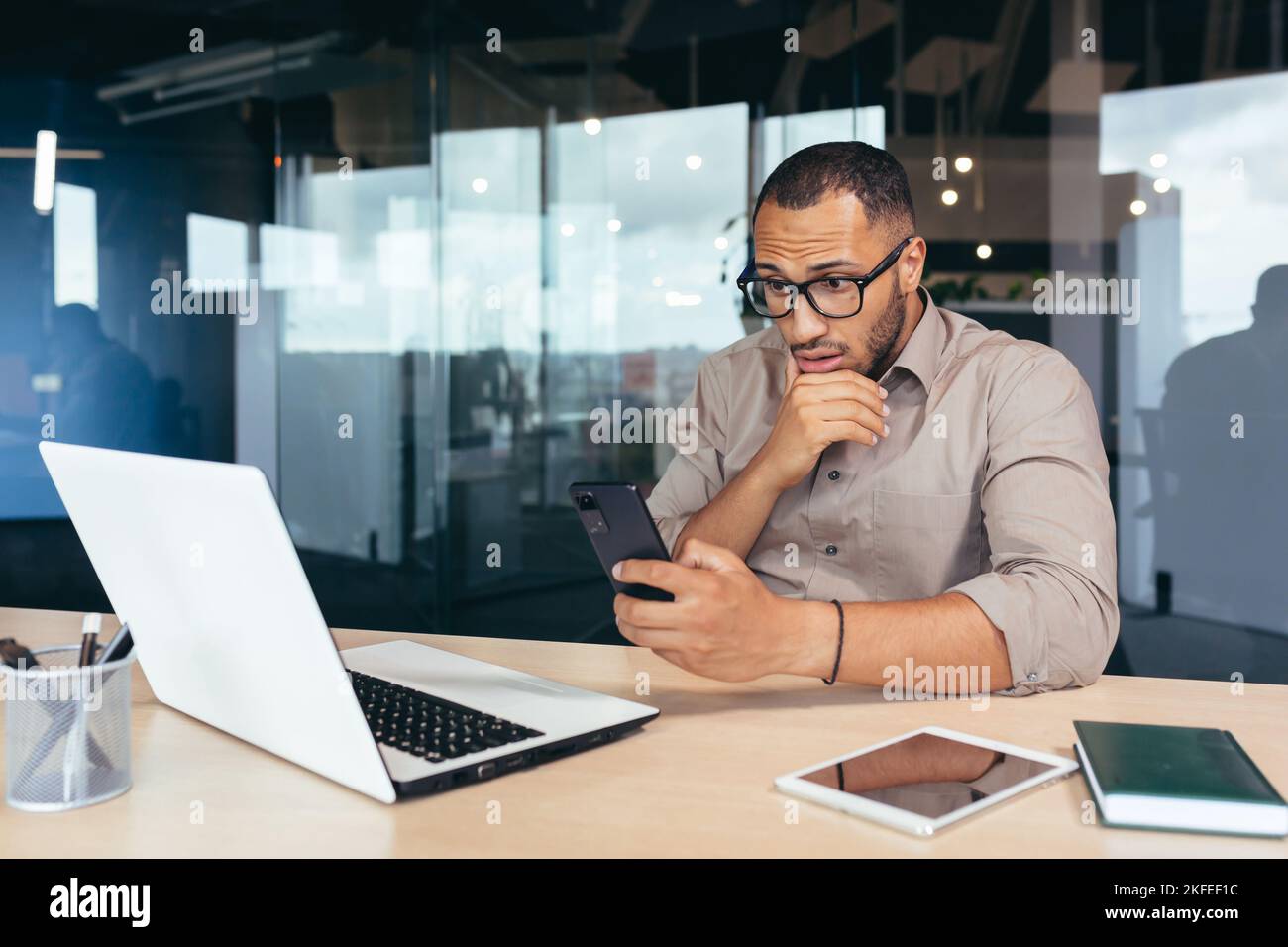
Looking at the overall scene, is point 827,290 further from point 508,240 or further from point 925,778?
point 508,240

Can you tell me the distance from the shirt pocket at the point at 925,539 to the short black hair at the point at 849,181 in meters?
0.43

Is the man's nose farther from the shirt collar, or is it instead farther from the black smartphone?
the black smartphone

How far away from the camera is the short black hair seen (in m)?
1.64

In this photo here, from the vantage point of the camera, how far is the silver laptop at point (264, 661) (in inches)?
32.7

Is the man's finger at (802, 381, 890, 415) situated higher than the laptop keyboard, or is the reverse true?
the man's finger at (802, 381, 890, 415)

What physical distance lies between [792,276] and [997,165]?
2752 mm

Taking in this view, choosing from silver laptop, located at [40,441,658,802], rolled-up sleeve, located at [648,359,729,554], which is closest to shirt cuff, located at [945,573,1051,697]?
silver laptop, located at [40,441,658,802]

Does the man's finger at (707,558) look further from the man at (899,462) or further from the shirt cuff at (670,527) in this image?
the shirt cuff at (670,527)

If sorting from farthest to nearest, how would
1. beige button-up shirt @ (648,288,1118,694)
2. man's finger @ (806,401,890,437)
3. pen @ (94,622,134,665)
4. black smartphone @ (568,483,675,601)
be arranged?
man's finger @ (806,401,890,437)
beige button-up shirt @ (648,288,1118,694)
black smartphone @ (568,483,675,601)
pen @ (94,622,134,665)

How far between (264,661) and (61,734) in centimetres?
18

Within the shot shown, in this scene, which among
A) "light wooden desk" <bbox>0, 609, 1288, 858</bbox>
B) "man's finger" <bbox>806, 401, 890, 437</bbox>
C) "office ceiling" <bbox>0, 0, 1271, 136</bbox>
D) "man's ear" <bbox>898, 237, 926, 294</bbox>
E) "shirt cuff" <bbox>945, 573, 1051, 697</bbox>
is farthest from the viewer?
"office ceiling" <bbox>0, 0, 1271, 136</bbox>

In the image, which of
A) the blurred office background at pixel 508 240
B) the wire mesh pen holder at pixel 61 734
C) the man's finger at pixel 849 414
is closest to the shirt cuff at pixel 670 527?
the man's finger at pixel 849 414

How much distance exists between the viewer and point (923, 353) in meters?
1.76
